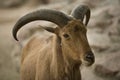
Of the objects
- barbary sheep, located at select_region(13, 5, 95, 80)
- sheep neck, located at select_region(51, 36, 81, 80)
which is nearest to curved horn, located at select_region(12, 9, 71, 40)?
barbary sheep, located at select_region(13, 5, 95, 80)

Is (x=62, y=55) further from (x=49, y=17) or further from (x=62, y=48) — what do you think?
(x=49, y=17)

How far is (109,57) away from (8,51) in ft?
19.8

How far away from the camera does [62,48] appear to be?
8.71m

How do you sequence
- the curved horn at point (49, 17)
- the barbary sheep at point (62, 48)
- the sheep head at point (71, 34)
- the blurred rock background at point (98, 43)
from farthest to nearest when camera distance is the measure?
the blurred rock background at point (98, 43)
the curved horn at point (49, 17)
the barbary sheep at point (62, 48)
the sheep head at point (71, 34)

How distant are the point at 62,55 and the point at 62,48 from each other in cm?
17

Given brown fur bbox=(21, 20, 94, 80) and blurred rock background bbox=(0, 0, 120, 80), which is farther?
blurred rock background bbox=(0, 0, 120, 80)

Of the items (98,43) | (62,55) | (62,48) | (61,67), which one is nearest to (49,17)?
(62,48)

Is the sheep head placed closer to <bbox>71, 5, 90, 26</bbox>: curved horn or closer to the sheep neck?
<bbox>71, 5, 90, 26</bbox>: curved horn

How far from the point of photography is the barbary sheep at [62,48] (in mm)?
8320

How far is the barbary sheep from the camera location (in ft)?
27.3

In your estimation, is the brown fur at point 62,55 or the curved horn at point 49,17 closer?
the brown fur at point 62,55

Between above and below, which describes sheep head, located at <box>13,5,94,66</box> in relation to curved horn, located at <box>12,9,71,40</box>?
below

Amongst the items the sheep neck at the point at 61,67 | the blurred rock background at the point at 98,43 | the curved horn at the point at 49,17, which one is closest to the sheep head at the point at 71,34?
the curved horn at the point at 49,17

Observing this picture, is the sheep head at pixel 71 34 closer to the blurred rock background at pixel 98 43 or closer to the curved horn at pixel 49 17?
the curved horn at pixel 49 17
